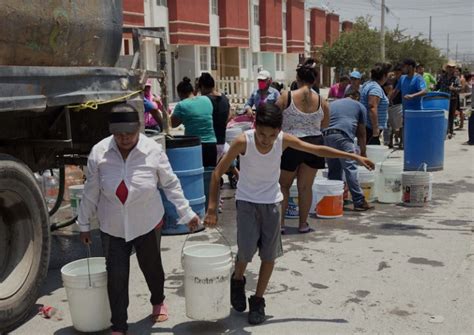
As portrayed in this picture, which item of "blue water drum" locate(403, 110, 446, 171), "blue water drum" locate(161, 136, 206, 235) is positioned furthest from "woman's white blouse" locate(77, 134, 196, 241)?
"blue water drum" locate(403, 110, 446, 171)

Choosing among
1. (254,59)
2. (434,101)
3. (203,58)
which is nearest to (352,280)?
(434,101)

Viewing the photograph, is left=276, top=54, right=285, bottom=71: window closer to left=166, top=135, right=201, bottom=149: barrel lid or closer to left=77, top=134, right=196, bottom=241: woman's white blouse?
left=166, top=135, right=201, bottom=149: barrel lid

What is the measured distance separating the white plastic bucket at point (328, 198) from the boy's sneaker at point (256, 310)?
10.4ft

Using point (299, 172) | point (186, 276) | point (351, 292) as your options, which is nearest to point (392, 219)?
point (299, 172)

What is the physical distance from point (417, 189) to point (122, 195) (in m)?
5.17

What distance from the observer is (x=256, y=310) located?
4.36m

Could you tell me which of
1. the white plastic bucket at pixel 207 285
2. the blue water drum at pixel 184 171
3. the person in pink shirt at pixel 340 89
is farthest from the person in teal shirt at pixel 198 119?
the person in pink shirt at pixel 340 89

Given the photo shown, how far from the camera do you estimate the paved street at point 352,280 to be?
4.32 meters

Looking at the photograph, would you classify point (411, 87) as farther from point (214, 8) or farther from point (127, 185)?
point (214, 8)

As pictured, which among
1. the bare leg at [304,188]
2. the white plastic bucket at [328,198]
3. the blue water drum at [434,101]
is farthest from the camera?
the blue water drum at [434,101]

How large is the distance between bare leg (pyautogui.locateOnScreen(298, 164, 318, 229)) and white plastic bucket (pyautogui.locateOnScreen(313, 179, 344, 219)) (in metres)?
0.70

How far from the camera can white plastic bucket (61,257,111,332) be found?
3979 millimetres

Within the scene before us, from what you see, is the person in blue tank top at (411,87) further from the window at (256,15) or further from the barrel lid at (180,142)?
the window at (256,15)

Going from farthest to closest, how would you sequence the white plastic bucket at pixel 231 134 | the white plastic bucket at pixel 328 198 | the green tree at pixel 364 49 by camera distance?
the green tree at pixel 364 49, the white plastic bucket at pixel 231 134, the white plastic bucket at pixel 328 198
